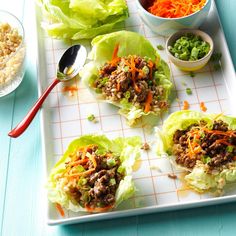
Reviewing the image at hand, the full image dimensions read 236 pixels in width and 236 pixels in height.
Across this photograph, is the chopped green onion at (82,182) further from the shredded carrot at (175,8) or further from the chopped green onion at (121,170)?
the shredded carrot at (175,8)

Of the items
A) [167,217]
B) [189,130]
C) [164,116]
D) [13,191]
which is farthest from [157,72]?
[13,191]

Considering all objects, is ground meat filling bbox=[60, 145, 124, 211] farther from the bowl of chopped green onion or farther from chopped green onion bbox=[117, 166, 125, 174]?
the bowl of chopped green onion

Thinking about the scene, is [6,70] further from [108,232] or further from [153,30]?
[108,232]

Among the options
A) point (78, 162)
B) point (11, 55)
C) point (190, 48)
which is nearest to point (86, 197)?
point (78, 162)

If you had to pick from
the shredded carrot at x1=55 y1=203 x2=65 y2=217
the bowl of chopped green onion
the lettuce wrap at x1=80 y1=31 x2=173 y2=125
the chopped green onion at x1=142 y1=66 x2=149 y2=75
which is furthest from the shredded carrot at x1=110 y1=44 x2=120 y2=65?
the shredded carrot at x1=55 y1=203 x2=65 y2=217

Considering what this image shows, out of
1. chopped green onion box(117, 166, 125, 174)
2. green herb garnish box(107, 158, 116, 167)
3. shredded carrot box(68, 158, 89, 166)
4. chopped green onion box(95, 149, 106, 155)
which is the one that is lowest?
chopped green onion box(117, 166, 125, 174)

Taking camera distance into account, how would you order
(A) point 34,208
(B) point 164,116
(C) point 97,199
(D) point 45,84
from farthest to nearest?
(D) point 45,84, (B) point 164,116, (A) point 34,208, (C) point 97,199

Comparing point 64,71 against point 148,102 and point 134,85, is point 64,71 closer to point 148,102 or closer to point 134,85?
point 134,85
